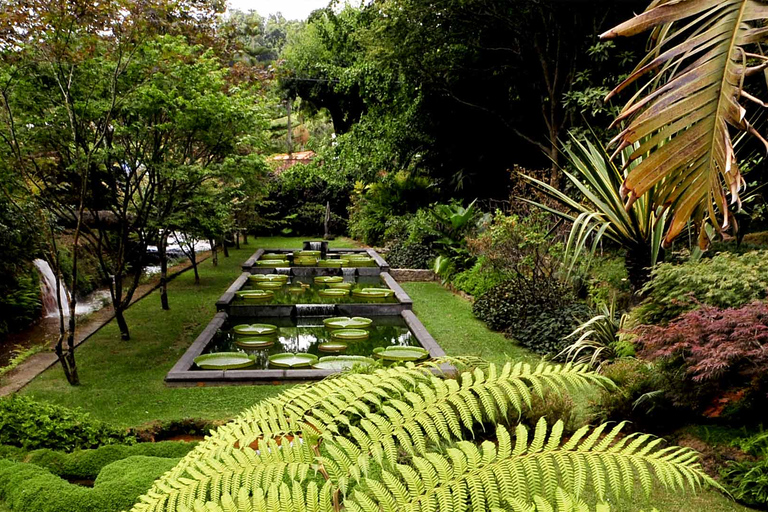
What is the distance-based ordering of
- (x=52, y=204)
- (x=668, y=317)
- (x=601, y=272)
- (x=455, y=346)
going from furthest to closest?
(x=601, y=272) → (x=455, y=346) → (x=52, y=204) → (x=668, y=317)

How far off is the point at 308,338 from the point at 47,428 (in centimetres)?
433

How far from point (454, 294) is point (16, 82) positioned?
7.79 m

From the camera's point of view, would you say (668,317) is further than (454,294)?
No

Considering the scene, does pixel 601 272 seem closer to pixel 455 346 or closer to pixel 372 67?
pixel 455 346

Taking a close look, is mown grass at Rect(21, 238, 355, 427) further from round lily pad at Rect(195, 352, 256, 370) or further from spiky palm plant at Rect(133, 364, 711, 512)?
spiky palm plant at Rect(133, 364, 711, 512)

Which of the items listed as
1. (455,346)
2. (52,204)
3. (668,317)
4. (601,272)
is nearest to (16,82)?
(52,204)

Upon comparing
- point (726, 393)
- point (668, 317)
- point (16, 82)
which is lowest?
point (726, 393)

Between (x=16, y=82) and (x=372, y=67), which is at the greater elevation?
(x=372, y=67)

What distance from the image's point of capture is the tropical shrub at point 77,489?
2920 millimetres

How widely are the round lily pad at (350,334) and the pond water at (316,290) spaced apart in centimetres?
206

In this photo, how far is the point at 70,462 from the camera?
3631 millimetres

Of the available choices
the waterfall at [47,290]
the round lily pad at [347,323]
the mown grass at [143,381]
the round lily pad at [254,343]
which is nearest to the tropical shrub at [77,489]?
the mown grass at [143,381]

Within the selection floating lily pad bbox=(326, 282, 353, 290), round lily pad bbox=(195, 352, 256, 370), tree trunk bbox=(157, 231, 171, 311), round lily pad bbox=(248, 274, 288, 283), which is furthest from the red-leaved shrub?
round lily pad bbox=(248, 274, 288, 283)

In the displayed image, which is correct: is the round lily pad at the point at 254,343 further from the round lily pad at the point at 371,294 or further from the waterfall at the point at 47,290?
the waterfall at the point at 47,290
